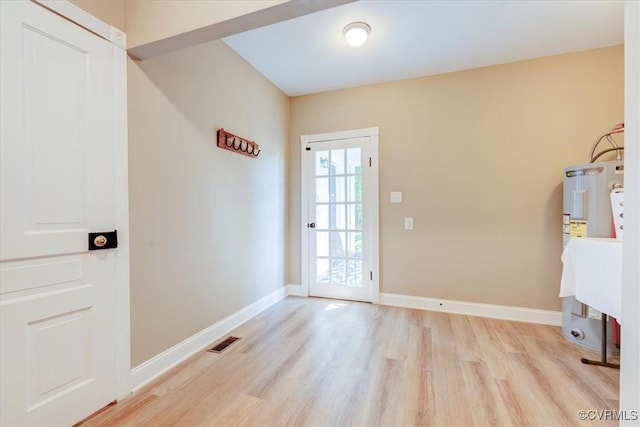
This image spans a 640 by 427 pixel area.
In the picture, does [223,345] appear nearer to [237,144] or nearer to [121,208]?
[121,208]

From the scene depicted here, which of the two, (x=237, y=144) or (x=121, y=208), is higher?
(x=237, y=144)

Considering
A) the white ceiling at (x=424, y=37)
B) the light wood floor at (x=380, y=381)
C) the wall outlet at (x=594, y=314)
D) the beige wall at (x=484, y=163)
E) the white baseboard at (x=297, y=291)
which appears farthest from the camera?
the white baseboard at (x=297, y=291)

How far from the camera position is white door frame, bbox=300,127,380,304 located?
330cm

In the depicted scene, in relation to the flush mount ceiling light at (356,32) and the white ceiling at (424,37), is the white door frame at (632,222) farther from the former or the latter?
the flush mount ceiling light at (356,32)

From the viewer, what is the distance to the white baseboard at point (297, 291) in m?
3.63

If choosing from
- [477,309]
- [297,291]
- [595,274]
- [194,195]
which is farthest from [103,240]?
[477,309]

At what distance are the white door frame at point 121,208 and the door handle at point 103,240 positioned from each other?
0.04 meters

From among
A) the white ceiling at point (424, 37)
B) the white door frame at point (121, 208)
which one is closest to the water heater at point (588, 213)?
the white ceiling at point (424, 37)

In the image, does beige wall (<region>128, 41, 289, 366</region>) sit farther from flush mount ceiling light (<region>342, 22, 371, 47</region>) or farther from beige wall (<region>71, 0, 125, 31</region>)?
flush mount ceiling light (<region>342, 22, 371, 47</region>)

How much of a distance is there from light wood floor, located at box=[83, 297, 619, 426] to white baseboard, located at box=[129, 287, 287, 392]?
63 millimetres

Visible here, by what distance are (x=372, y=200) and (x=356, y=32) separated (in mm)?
1744

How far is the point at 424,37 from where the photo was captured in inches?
95.5

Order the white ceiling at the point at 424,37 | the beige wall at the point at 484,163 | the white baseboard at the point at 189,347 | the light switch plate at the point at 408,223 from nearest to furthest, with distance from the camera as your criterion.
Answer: the white baseboard at the point at 189,347 → the white ceiling at the point at 424,37 → the beige wall at the point at 484,163 → the light switch plate at the point at 408,223

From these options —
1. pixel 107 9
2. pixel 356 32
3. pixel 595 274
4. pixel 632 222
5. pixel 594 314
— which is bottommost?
pixel 594 314
